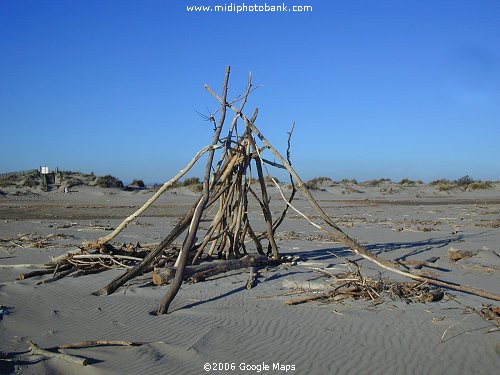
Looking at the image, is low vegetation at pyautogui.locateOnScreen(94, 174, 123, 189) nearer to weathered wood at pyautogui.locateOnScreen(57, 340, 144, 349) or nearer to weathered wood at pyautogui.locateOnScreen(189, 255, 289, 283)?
weathered wood at pyautogui.locateOnScreen(189, 255, 289, 283)

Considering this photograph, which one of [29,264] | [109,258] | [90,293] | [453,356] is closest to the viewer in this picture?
[453,356]

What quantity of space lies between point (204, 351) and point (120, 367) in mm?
658

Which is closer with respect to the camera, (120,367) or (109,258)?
(120,367)

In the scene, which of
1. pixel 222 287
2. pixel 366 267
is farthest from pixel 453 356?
pixel 366 267

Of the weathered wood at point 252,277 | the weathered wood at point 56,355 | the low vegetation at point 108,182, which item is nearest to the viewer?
the weathered wood at point 56,355

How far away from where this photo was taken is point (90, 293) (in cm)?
589

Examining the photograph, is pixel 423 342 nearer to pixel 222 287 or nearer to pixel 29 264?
pixel 222 287

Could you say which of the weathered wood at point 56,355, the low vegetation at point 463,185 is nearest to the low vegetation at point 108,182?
the low vegetation at point 463,185

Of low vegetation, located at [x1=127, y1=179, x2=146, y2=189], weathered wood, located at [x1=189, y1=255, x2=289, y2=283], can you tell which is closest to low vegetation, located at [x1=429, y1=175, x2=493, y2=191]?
low vegetation, located at [x1=127, y1=179, x2=146, y2=189]

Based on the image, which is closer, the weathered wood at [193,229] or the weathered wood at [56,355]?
the weathered wood at [56,355]

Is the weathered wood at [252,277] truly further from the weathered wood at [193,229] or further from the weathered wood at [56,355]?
the weathered wood at [56,355]

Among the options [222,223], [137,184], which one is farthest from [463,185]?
[222,223]

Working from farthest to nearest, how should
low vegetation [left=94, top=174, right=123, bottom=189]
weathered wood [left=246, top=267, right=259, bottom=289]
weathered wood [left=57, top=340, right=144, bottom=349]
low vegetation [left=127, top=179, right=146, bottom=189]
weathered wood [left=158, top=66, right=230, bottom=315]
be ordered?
1. low vegetation [left=127, top=179, right=146, bottom=189]
2. low vegetation [left=94, top=174, right=123, bottom=189]
3. weathered wood [left=246, top=267, right=259, bottom=289]
4. weathered wood [left=158, top=66, right=230, bottom=315]
5. weathered wood [left=57, top=340, right=144, bottom=349]

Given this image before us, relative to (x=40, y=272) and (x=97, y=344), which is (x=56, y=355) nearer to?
(x=97, y=344)
